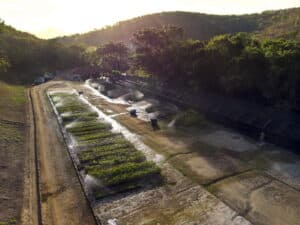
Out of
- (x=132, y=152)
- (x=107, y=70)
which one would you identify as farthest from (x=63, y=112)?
(x=107, y=70)

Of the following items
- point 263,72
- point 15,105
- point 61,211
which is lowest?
point 61,211

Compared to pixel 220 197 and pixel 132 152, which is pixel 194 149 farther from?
pixel 220 197

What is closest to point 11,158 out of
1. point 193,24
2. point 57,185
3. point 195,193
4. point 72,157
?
point 72,157

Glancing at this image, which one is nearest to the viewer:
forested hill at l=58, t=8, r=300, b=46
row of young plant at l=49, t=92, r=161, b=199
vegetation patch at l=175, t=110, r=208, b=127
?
row of young plant at l=49, t=92, r=161, b=199

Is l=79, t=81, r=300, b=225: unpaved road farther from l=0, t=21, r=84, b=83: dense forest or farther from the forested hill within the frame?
the forested hill

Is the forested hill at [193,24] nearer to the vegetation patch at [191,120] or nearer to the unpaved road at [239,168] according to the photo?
the vegetation patch at [191,120]

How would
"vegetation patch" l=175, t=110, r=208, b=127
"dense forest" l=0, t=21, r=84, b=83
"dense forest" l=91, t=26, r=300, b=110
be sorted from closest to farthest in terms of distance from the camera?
1. "dense forest" l=91, t=26, r=300, b=110
2. "vegetation patch" l=175, t=110, r=208, b=127
3. "dense forest" l=0, t=21, r=84, b=83

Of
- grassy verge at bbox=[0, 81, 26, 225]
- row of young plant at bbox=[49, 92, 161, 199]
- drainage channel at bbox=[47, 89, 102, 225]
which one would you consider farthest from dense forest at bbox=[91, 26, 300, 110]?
grassy verge at bbox=[0, 81, 26, 225]
